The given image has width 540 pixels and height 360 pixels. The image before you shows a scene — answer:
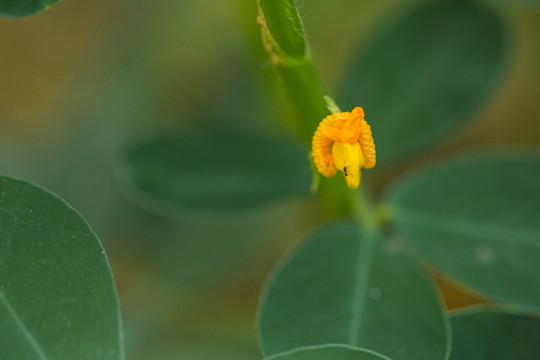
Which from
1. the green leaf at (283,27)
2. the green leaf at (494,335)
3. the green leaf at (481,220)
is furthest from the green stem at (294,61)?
the green leaf at (494,335)

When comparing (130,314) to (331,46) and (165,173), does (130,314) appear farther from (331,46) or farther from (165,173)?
(331,46)

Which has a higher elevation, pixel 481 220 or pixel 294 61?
pixel 481 220

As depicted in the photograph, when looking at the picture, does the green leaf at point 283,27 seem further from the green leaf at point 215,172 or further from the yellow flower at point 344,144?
the green leaf at point 215,172

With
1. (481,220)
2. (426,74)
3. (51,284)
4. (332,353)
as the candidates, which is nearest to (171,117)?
(426,74)

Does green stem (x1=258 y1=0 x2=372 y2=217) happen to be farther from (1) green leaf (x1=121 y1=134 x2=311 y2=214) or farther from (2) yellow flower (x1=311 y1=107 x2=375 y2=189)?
(1) green leaf (x1=121 y1=134 x2=311 y2=214)

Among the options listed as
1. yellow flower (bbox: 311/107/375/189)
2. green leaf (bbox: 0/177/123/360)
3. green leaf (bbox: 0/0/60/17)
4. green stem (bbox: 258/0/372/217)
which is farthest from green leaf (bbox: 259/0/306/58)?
green leaf (bbox: 0/177/123/360)

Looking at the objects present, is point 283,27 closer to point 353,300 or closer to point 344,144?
point 344,144
